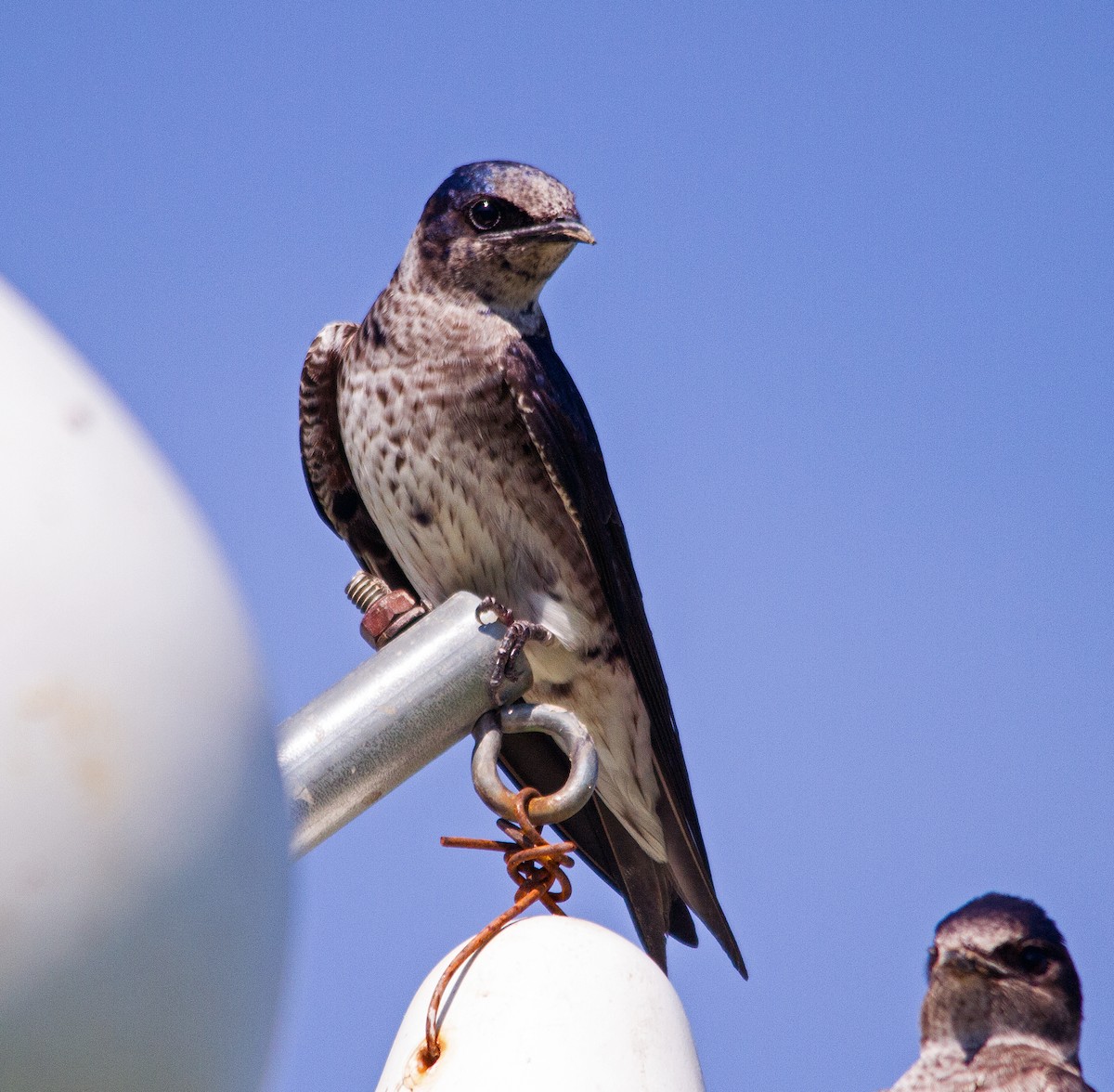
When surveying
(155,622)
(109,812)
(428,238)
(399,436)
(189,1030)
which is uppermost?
(428,238)

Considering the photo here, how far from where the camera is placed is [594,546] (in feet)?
15.4

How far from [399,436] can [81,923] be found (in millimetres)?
3607

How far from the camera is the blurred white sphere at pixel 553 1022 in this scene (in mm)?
2006

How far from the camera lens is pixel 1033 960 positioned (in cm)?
509

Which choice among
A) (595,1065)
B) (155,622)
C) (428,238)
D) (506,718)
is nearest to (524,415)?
(428,238)

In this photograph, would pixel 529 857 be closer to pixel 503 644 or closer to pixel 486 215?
pixel 503 644

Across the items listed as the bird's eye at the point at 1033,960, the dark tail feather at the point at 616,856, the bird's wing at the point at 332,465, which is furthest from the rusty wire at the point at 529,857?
the bird's eye at the point at 1033,960

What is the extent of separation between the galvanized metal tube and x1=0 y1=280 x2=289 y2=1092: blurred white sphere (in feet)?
2.98

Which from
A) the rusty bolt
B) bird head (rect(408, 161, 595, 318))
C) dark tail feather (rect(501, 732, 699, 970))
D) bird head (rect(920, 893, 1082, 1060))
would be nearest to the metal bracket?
the rusty bolt

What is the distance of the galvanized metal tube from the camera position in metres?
2.27

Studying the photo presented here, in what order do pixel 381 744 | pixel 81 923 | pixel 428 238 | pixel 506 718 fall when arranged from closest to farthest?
A: pixel 81 923 < pixel 381 744 < pixel 506 718 < pixel 428 238

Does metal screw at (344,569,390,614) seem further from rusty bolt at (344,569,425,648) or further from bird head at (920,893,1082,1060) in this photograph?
bird head at (920,893,1082,1060)

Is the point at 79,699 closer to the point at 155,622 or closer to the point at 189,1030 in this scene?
the point at 155,622

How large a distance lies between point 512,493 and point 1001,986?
1.96m
